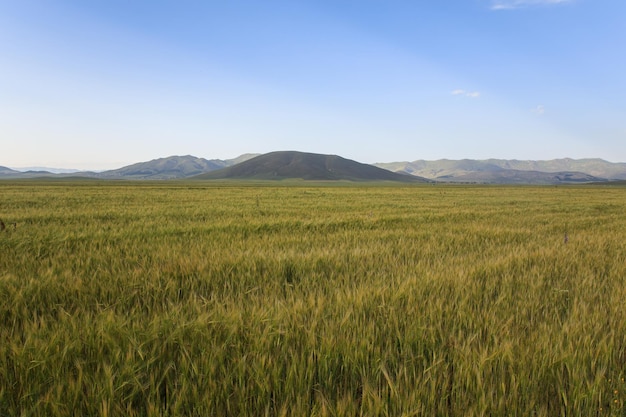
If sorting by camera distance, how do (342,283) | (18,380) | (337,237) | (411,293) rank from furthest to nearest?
(337,237) → (342,283) → (411,293) → (18,380)

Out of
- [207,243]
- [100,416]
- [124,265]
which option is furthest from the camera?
[207,243]

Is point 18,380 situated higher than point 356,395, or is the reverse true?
point 18,380

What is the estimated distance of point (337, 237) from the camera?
21.2 ft

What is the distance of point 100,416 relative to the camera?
134 centimetres

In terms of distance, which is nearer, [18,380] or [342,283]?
[18,380]

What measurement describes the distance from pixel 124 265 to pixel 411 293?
3662 mm

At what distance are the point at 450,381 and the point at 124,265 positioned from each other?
4012 mm

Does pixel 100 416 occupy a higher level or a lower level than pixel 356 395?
higher

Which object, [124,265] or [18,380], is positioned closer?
[18,380]

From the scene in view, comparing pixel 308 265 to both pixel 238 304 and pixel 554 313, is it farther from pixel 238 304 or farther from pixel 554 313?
pixel 554 313

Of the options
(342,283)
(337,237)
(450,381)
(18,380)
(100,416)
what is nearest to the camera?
(100,416)

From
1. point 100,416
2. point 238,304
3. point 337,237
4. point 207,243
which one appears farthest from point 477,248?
point 100,416

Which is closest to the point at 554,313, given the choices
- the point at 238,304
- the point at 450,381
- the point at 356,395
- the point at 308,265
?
the point at 450,381

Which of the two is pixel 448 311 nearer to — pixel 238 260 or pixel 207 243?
pixel 238 260
